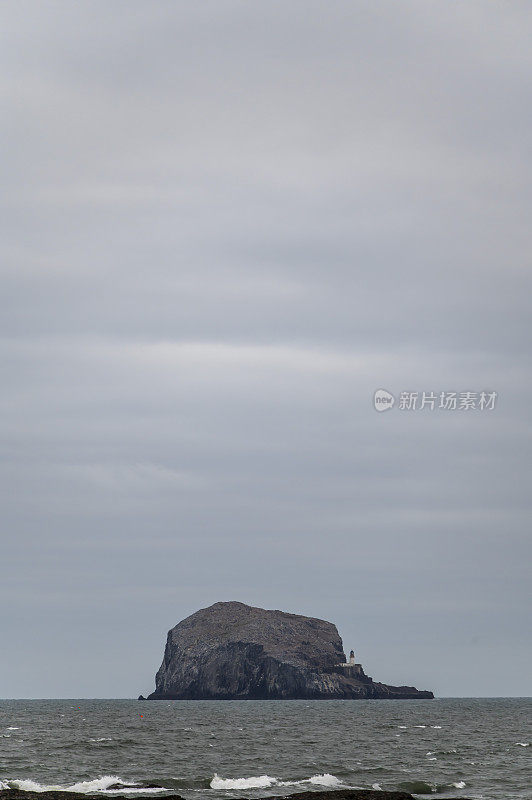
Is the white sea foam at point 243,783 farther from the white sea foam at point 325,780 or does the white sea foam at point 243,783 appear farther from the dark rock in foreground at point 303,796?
the dark rock in foreground at point 303,796

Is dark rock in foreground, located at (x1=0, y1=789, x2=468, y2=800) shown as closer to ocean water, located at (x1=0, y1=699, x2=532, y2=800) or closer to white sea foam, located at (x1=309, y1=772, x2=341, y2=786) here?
ocean water, located at (x1=0, y1=699, x2=532, y2=800)

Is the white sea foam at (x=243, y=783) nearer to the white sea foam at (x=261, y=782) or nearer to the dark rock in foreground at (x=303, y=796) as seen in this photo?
the white sea foam at (x=261, y=782)

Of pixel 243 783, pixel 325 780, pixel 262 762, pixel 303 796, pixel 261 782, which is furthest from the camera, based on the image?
pixel 262 762

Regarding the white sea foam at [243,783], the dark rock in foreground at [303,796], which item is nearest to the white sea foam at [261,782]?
the white sea foam at [243,783]

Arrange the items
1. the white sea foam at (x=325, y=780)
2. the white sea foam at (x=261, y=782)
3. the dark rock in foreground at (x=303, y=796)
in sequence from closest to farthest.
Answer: the dark rock in foreground at (x=303, y=796)
the white sea foam at (x=261, y=782)
the white sea foam at (x=325, y=780)

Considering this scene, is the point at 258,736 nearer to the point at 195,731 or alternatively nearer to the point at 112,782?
the point at 195,731

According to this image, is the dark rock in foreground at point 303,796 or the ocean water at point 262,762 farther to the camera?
the ocean water at point 262,762

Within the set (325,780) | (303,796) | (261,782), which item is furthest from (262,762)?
(303,796)

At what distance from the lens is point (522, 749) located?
11219 centimetres

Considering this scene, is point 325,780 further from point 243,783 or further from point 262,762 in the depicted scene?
point 262,762

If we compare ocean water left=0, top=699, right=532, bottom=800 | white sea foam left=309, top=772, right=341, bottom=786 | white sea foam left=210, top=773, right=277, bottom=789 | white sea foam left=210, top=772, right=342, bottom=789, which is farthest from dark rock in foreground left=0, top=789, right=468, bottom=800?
white sea foam left=309, top=772, right=341, bottom=786

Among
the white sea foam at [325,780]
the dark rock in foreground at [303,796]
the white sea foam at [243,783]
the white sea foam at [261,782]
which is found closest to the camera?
the dark rock in foreground at [303,796]

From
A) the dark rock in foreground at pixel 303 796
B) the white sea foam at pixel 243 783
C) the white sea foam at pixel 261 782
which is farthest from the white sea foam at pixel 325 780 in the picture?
the dark rock in foreground at pixel 303 796

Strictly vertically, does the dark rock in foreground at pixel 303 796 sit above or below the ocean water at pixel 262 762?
above
